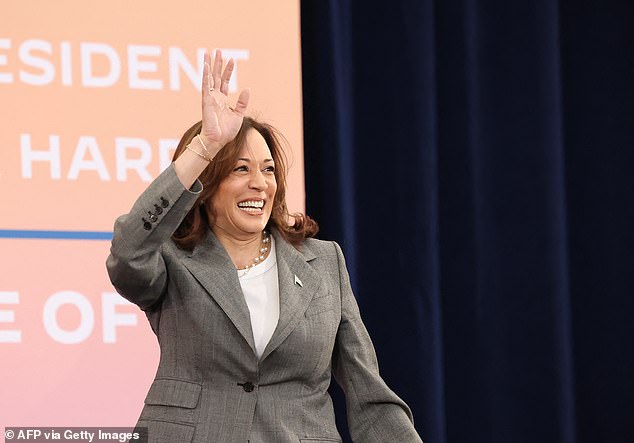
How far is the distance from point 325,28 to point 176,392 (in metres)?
1.80

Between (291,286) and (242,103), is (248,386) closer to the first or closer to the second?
(291,286)

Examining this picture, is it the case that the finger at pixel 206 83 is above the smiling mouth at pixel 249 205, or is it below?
above

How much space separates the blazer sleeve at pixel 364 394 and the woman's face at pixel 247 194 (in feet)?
0.90

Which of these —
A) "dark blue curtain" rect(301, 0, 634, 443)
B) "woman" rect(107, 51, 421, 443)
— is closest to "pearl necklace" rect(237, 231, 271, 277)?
"woman" rect(107, 51, 421, 443)

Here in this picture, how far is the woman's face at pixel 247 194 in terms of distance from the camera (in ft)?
7.83

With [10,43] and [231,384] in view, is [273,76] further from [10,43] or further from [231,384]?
[231,384]

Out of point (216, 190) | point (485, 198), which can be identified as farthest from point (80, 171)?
point (485, 198)

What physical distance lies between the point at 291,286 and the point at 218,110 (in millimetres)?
422

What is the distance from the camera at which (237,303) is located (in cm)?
229

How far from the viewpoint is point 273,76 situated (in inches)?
135

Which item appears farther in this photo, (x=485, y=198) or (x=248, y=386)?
(x=485, y=198)

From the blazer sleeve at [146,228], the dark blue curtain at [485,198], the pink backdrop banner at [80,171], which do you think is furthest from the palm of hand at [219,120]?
the dark blue curtain at [485,198]

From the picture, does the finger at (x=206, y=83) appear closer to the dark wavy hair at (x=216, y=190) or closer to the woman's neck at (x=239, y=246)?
the dark wavy hair at (x=216, y=190)

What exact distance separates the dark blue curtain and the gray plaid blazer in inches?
51.4
